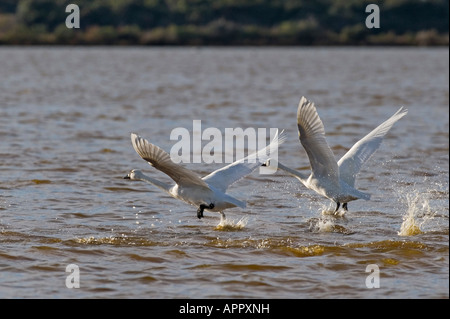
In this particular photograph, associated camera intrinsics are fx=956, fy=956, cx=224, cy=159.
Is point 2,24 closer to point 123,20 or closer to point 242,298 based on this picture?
point 123,20

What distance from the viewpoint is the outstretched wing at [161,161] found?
10094mm

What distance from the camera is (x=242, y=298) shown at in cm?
922

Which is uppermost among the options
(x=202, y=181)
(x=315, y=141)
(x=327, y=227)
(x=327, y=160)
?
(x=315, y=141)

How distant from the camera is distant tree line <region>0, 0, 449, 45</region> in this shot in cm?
7781

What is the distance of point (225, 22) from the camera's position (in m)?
84.2

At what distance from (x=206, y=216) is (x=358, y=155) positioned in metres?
2.31

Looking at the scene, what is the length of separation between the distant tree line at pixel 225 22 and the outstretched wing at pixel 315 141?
209 ft

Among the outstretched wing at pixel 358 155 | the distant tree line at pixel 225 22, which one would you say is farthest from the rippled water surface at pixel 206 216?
the distant tree line at pixel 225 22

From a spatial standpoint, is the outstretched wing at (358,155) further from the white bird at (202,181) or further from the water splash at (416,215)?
the white bird at (202,181)

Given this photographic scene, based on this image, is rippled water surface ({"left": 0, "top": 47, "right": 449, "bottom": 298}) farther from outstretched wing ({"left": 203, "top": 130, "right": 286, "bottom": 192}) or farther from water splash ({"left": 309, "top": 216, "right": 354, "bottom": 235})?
outstretched wing ({"left": 203, "top": 130, "right": 286, "bottom": 192})

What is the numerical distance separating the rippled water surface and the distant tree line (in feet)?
164

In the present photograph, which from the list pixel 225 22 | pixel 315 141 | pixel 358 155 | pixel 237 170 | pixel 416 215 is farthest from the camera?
pixel 225 22

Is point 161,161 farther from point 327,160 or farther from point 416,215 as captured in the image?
point 416,215

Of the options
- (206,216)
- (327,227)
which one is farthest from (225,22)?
(327,227)
